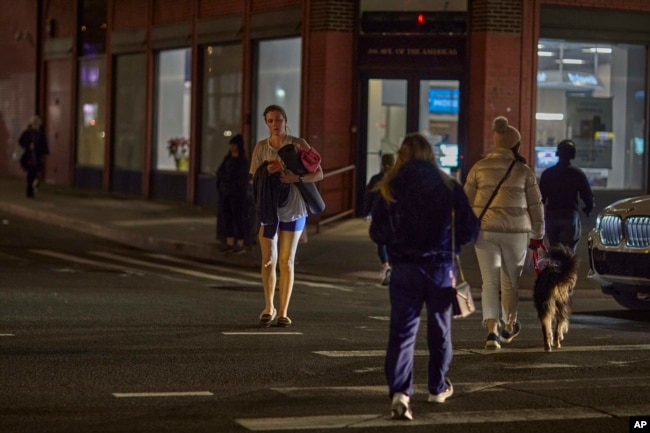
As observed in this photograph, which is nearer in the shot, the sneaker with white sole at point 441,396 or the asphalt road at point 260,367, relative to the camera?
the asphalt road at point 260,367

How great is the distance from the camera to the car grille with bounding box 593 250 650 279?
12.8 meters

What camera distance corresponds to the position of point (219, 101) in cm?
2766

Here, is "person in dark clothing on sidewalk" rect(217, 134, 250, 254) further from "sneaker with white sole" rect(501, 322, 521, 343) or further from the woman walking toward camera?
"sneaker with white sole" rect(501, 322, 521, 343)

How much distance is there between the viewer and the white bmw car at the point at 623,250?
12.8 metres

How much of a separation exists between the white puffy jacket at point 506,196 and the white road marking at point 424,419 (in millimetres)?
2744

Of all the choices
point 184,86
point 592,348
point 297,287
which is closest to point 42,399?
point 592,348

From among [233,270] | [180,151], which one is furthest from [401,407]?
[180,151]

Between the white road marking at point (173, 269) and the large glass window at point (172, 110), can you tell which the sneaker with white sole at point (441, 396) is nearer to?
the white road marking at point (173, 269)

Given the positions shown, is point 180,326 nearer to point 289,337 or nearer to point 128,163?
point 289,337

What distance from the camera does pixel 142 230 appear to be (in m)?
22.8

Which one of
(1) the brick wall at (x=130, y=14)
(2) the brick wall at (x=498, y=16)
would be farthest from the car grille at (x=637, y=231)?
(1) the brick wall at (x=130, y=14)

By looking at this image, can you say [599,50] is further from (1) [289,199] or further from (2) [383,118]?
(1) [289,199]

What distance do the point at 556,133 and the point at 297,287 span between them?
9.80m

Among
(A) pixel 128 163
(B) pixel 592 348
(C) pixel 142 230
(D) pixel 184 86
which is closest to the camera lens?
(B) pixel 592 348
